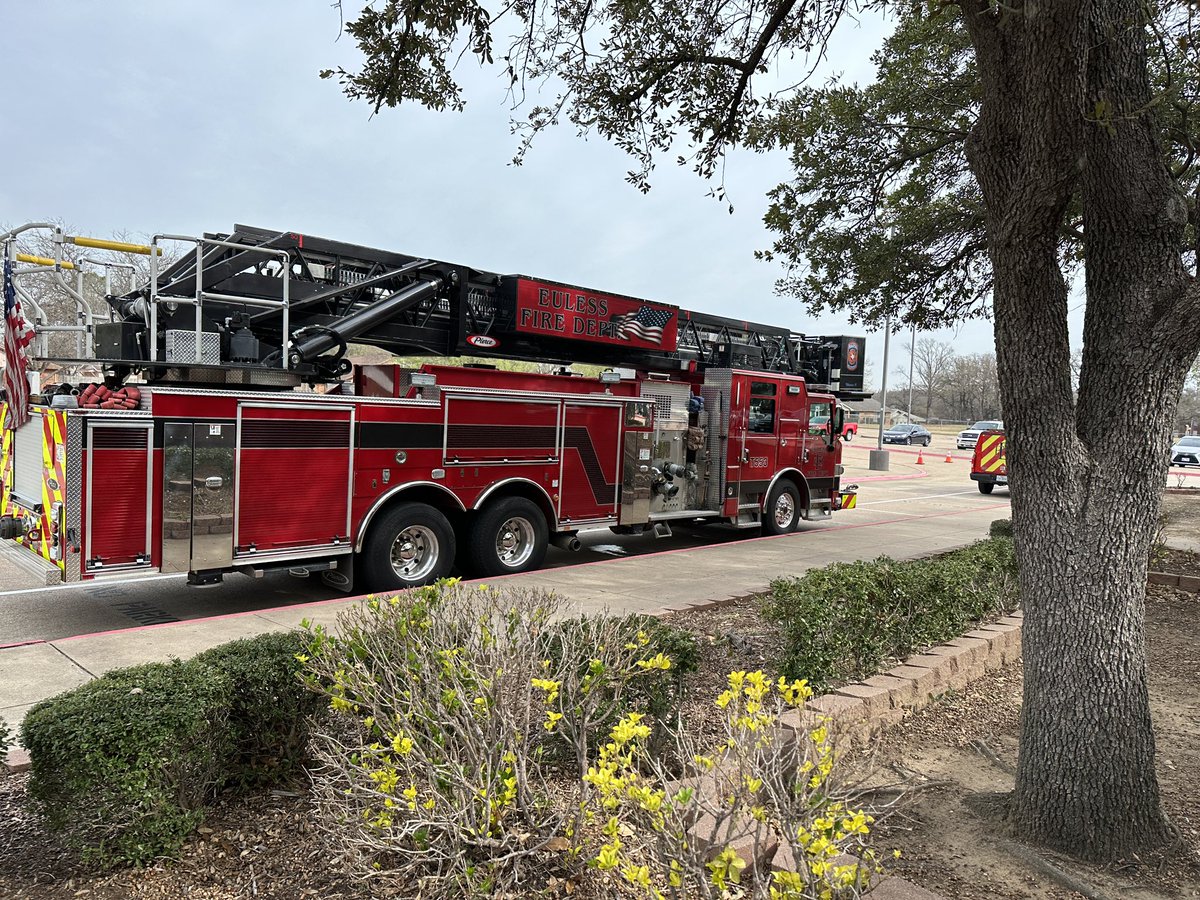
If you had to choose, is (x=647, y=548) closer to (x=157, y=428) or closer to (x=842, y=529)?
(x=842, y=529)

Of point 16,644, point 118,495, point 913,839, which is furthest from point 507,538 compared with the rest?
point 913,839

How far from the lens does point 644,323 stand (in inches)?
459

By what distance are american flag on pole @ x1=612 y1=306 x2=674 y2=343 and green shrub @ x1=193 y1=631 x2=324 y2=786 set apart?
325 inches

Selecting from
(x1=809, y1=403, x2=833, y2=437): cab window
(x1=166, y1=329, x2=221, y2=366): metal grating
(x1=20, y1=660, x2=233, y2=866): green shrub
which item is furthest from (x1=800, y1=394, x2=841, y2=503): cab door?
(x1=20, y1=660, x2=233, y2=866): green shrub

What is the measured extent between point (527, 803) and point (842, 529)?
43.0ft

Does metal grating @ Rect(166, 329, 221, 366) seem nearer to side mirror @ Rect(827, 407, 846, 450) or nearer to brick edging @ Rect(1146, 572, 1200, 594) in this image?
brick edging @ Rect(1146, 572, 1200, 594)

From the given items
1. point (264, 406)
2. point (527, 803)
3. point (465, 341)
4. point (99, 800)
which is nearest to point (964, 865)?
point (527, 803)

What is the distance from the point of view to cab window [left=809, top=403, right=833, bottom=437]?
14.5m

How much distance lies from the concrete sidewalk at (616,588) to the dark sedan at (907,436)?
4288 centimetres

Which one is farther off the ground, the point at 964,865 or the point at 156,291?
the point at 156,291

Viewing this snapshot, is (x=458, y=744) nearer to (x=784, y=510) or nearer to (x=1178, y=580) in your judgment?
(x=1178, y=580)

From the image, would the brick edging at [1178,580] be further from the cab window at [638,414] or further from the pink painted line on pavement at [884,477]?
the pink painted line on pavement at [884,477]

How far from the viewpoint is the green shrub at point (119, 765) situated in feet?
9.38

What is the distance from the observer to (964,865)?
3.34 meters
